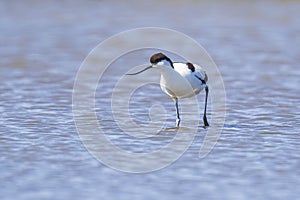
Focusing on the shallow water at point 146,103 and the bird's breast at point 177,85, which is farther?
the bird's breast at point 177,85

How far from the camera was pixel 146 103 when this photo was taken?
8.95 m

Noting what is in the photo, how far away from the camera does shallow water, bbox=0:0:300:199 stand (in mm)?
5875

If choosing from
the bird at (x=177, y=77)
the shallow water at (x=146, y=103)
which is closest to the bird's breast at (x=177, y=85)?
the bird at (x=177, y=77)

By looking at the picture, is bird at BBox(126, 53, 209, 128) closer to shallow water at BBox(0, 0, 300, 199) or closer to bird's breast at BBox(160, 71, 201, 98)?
bird's breast at BBox(160, 71, 201, 98)

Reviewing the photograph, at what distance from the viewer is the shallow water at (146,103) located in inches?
231

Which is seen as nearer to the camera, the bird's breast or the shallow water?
the shallow water

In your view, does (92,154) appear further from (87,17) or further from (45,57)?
(87,17)

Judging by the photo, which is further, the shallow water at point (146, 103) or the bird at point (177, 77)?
the bird at point (177, 77)

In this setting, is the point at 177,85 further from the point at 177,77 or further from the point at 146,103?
the point at 146,103

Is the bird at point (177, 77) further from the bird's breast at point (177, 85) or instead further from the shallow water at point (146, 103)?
the shallow water at point (146, 103)

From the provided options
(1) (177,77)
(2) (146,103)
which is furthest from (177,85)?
(2) (146,103)

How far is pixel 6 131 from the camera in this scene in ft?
24.3

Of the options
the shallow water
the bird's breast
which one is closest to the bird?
the bird's breast

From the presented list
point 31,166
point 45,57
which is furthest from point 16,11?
point 31,166
